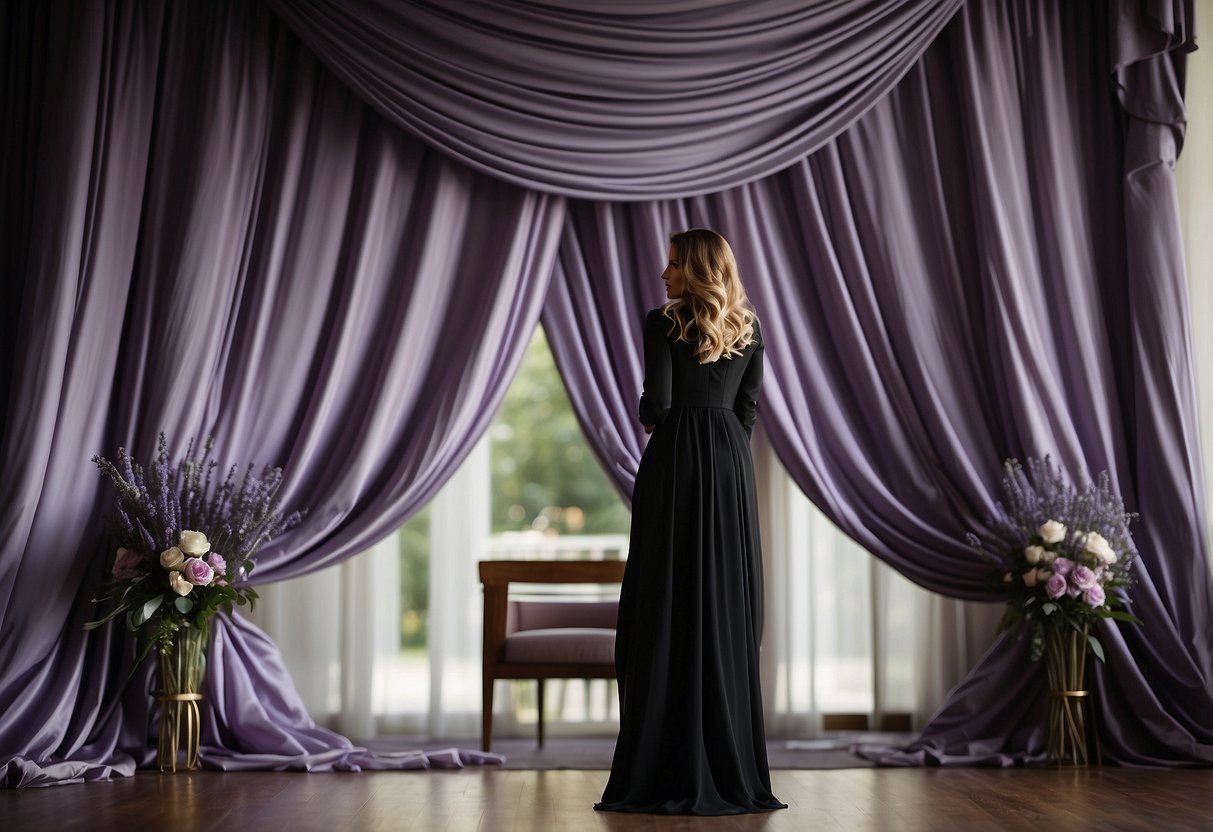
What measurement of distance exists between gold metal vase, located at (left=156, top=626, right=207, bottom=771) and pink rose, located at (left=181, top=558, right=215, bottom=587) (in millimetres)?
201

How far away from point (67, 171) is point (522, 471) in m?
8.42

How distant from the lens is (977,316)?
435 cm

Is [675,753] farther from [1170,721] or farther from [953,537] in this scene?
[1170,721]

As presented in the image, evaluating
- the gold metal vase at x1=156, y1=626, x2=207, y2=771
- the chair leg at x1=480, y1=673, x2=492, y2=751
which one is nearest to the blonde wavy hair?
the chair leg at x1=480, y1=673, x2=492, y2=751

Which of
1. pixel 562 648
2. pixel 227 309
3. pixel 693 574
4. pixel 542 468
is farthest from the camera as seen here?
pixel 542 468

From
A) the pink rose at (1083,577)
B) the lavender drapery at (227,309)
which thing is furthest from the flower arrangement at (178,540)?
the pink rose at (1083,577)

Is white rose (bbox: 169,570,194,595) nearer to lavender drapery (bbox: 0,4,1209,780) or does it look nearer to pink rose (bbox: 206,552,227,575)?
pink rose (bbox: 206,552,227,575)

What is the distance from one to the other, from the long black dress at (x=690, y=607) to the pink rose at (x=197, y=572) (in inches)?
52.9

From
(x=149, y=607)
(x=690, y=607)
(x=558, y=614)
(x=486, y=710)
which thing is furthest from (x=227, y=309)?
(x=690, y=607)

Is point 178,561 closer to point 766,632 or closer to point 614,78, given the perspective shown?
point 614,78

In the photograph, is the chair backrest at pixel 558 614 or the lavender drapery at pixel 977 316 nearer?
the lavender drapery at pixel 977 316

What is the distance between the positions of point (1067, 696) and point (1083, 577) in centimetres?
41

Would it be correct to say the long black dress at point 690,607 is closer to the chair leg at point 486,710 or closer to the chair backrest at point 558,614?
the chair leg at point 486,710

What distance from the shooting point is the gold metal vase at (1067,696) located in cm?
391
